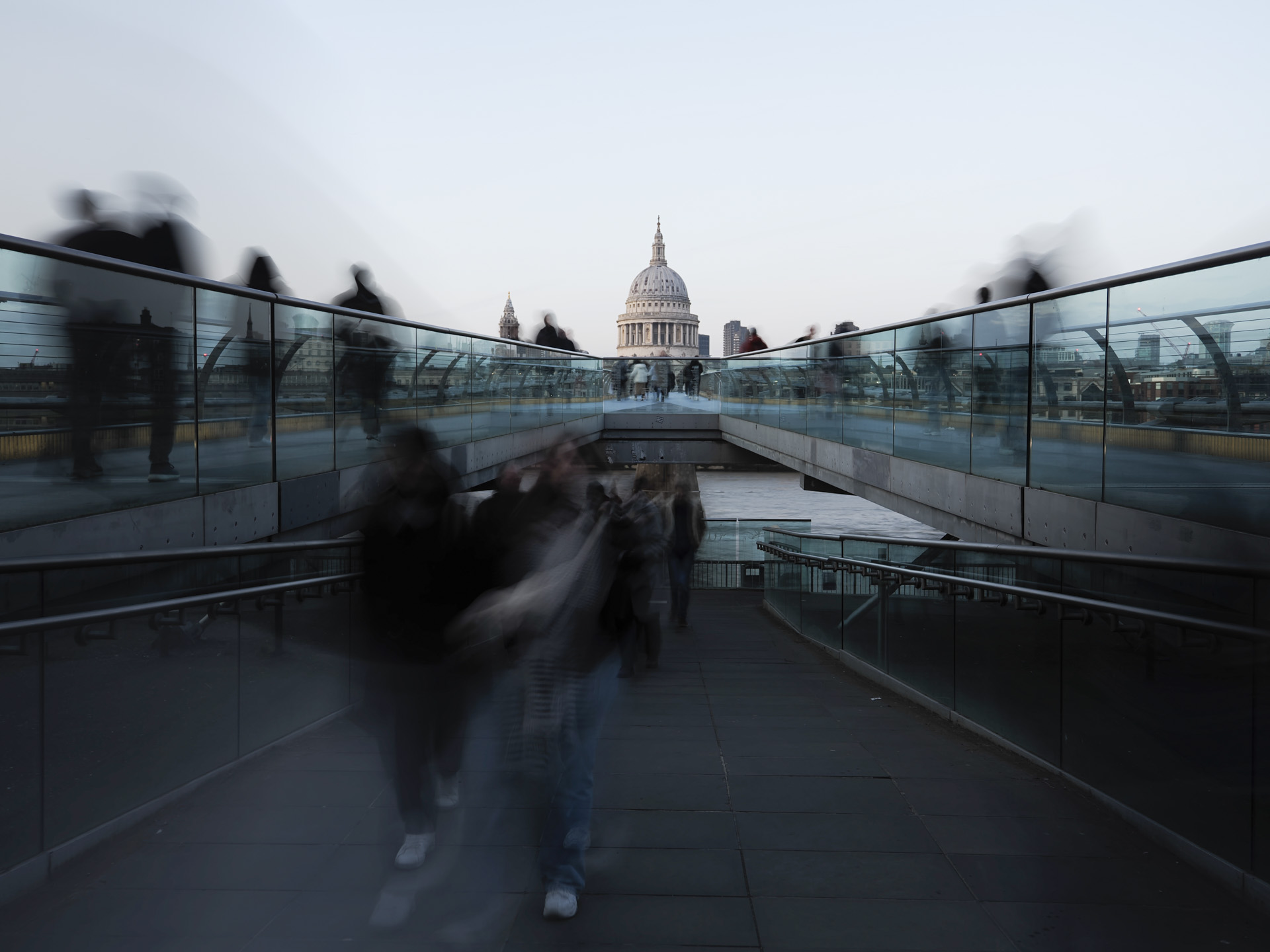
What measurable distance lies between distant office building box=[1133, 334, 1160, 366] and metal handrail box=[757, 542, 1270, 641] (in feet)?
4.85

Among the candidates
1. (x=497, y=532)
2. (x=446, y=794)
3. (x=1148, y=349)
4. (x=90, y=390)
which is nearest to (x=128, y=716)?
(x=446, y=794)

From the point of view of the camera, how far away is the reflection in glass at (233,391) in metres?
5.73

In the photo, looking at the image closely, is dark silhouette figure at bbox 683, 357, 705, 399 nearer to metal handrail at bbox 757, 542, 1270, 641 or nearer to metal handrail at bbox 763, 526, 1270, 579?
metal handrail at bbox 757, 542, 1270, 641

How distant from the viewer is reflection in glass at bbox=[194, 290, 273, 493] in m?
5.73

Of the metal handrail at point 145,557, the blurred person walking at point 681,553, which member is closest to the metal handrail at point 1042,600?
the blurred person walking at point 681,553

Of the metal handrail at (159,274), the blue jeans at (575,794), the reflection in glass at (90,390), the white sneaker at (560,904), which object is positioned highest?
Answer: the metal handrail at (159,274)

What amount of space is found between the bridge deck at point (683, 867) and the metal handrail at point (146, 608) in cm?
86

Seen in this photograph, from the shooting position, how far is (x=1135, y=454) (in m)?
5.84

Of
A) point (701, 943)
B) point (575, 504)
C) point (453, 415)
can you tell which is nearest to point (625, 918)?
point (701, 943)

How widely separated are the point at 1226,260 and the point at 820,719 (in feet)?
11.2

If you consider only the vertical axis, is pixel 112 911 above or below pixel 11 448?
below

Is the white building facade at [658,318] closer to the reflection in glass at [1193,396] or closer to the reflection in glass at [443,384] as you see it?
the reflection in glass at [443,384]

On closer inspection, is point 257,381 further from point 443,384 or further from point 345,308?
point 443,384

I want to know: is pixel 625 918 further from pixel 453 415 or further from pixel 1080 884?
pixel 453 415
